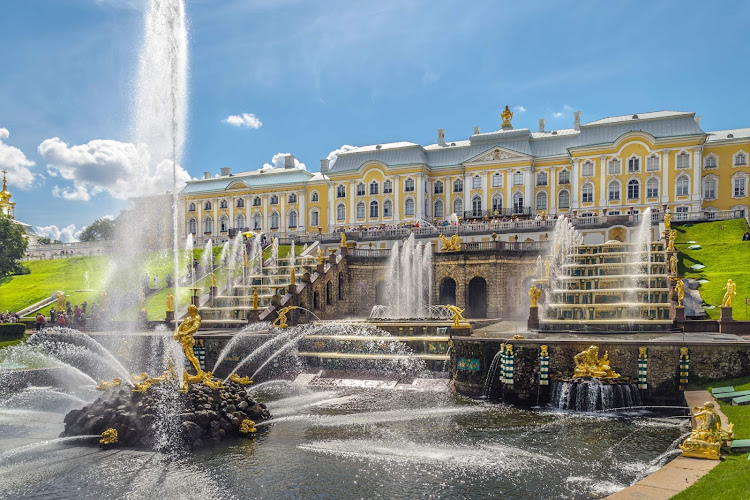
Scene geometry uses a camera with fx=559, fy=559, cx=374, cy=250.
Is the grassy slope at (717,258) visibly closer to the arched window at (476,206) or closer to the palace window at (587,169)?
the palace window at (587,169)

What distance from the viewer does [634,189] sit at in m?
56.1

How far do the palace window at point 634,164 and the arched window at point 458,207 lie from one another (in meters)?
17.8

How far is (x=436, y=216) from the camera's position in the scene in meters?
65.7

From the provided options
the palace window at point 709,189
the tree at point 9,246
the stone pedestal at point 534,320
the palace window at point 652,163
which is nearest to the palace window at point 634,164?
the palace window at point 652,163

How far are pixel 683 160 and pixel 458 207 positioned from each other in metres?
23.1

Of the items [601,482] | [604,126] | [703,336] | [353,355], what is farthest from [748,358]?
[604,126]

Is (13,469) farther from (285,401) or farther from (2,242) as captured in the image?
(2,242)

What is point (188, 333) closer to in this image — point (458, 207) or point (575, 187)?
point (575, 187)

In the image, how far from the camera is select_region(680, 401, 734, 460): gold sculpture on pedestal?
11.3 meters

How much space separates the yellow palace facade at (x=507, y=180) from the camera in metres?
54.8

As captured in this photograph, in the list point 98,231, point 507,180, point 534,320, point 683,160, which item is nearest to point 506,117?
point 507,180

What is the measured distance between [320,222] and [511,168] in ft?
82.3

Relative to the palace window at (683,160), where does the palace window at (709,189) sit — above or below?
below

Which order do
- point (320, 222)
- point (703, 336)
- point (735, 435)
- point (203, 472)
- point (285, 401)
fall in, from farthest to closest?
point (320, 222) → point (703, 336) → point (285, 401) → point (203, 472) → point (735, 435)
